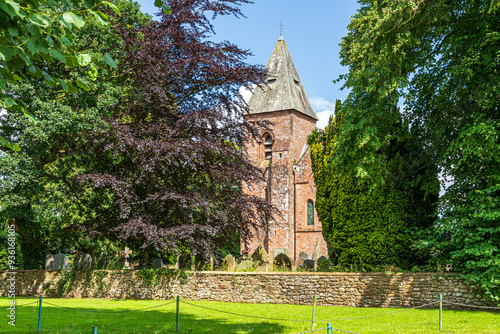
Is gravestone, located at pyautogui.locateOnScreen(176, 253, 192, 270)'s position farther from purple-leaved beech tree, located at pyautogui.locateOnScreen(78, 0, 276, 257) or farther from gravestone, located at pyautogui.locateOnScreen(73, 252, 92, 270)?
gravestone, located at pyautogui.locateOnScreen(73, 252, 92, 270)

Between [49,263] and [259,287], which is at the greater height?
[49,263]

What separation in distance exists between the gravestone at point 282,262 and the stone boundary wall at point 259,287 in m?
3.21

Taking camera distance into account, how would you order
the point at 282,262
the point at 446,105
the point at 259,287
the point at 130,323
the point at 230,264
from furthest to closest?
the point at 282,262, the point at 230,264, the point at 259,287, the point at 446,105, the point at 130,323

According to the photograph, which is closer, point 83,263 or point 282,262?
point 83,263

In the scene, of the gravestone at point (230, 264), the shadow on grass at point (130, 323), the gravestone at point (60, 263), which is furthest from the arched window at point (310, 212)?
the shadow on grass at point (130, 323)

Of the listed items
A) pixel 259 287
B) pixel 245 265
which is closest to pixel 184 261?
pixel 245 265

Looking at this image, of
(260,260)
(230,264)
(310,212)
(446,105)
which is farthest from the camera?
(310,212)

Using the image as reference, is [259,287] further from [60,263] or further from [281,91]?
[281,91]

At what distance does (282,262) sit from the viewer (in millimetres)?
18172

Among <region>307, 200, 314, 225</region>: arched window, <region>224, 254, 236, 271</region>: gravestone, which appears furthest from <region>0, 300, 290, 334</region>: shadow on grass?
<region>307, 200, 314, 225</region>: arched window

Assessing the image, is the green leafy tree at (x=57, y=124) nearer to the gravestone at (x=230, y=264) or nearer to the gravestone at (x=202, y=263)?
the gravestone at (x=202, y=263)

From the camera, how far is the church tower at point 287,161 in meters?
33.3

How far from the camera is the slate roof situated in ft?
120

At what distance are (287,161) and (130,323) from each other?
25773 mm
